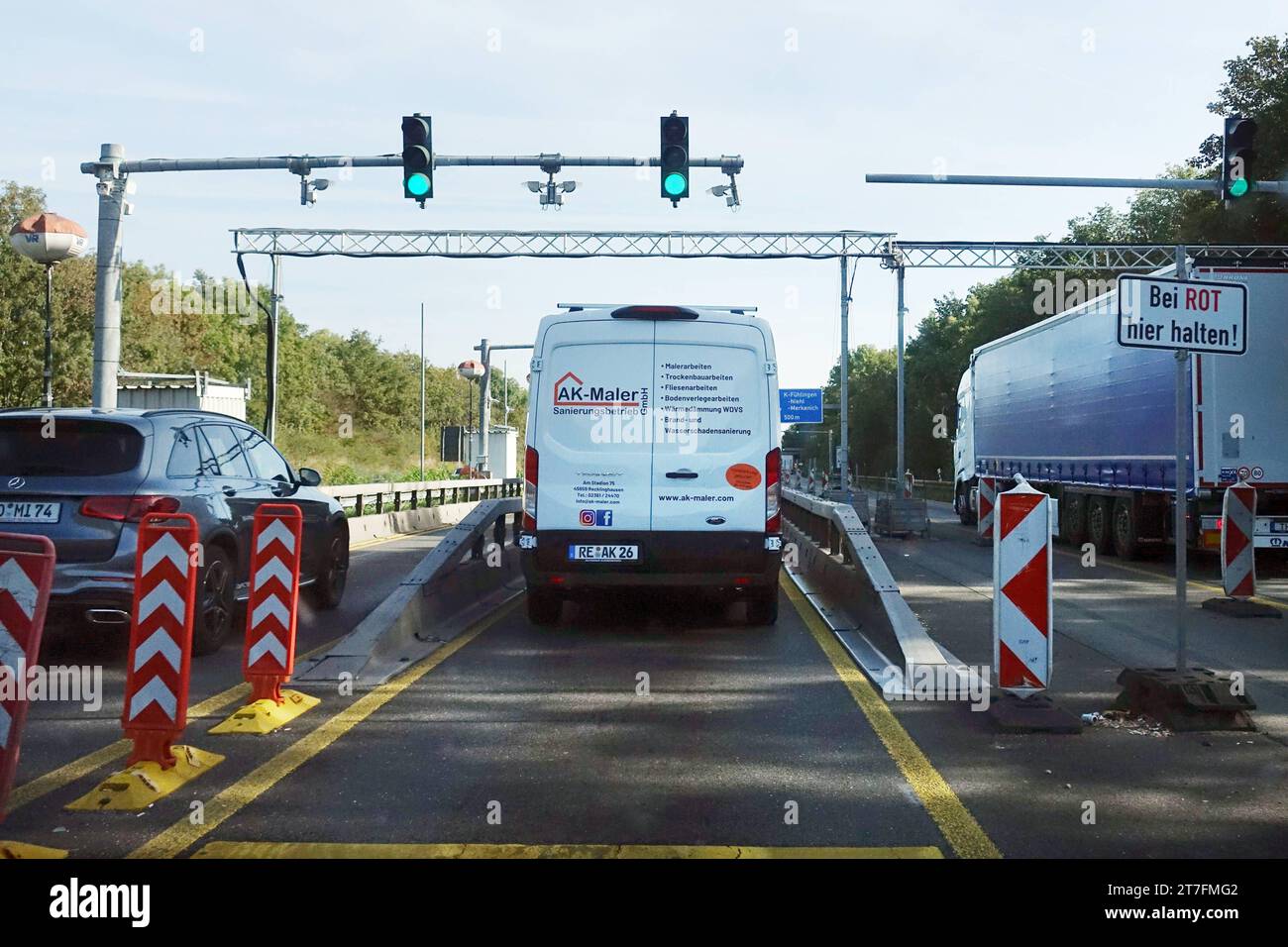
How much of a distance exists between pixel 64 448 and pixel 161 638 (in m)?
3.20

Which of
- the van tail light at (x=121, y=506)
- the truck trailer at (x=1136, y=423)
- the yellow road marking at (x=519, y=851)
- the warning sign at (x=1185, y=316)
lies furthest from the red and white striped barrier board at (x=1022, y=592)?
the truck trailer at (x=1136, y=423)

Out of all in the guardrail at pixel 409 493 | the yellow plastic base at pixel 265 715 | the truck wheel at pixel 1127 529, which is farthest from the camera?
the guardrail at pixel 409 493

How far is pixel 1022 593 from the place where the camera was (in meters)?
7.01

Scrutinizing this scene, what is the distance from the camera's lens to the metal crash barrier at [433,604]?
8039 mm

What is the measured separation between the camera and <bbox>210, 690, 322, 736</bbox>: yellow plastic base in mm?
6449

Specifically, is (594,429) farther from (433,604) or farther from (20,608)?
(20,608)

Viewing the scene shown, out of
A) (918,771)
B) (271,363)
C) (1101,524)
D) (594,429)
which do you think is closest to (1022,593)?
(918,771)

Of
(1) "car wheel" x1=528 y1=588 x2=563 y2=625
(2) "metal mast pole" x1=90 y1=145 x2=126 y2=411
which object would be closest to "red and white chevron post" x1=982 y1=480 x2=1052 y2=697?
(1) "car wheel" x1=528 y1=588 x2=563 y2=625

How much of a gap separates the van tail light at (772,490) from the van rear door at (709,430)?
0.13 feet

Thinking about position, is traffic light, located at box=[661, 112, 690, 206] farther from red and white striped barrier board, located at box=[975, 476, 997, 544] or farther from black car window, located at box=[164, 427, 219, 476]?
black car window, located at box=[164, 427, 219, 476]

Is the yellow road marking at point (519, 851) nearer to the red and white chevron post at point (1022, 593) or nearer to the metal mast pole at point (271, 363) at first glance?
the red and white chevron post at point (1022, 593)

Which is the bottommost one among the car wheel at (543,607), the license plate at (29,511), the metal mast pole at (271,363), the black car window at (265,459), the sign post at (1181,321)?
the car wheel at (543,607)

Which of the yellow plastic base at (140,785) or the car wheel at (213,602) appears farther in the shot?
the car wheel at (213,602)
